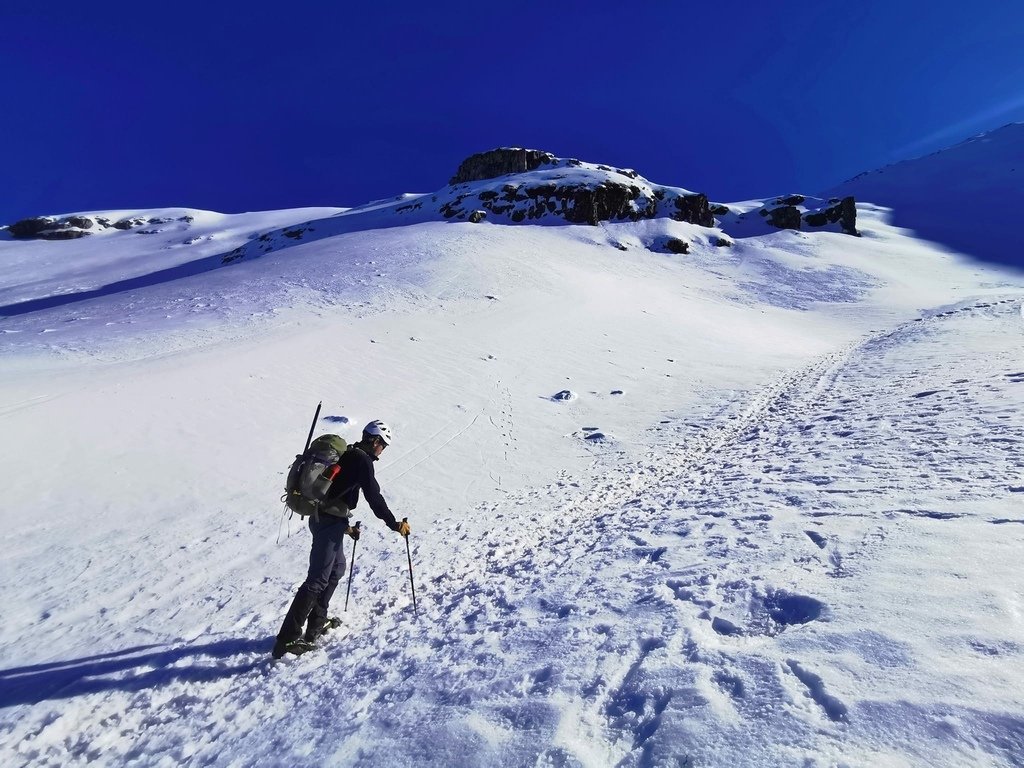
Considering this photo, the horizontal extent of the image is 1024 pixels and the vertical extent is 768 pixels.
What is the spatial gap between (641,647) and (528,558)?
3.11 m

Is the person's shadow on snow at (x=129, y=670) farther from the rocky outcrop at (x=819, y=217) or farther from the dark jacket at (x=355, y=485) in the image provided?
the rocky outcrop at (x=819, y=217)

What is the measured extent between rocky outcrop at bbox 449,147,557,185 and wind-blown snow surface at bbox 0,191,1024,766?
287 ft

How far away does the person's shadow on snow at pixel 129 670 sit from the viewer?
16.9 ft

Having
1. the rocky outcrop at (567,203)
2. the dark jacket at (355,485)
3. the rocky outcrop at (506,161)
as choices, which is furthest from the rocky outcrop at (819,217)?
the dark jacket at (355,485)

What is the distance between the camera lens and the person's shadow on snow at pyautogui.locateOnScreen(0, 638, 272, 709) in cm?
517

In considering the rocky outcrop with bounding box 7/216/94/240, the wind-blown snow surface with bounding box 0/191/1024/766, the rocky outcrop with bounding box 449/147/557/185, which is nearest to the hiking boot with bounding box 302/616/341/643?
the wind-blown snow surface with bounding box 0/191/1024/766

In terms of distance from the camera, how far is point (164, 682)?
5262mm

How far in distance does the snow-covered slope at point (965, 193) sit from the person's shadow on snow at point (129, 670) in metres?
80.7

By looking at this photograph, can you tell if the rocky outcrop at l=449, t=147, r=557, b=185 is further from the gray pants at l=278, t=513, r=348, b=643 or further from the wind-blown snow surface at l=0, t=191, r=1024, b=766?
the gray pants at l=278, t=513, r=348, b=643

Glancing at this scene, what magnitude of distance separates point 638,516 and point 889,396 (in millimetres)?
9061

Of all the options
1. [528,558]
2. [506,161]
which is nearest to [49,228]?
[506,161]

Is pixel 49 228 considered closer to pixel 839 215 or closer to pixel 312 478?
pixel 312 478

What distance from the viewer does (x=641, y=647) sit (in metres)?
4.52

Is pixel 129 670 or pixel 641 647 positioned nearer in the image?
pixel 641 647
